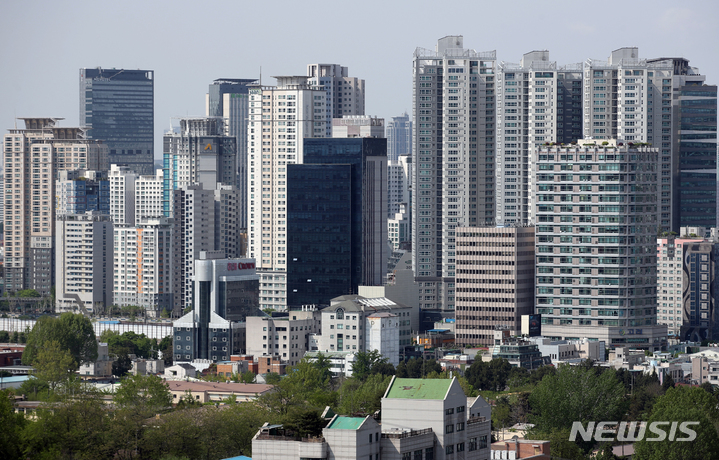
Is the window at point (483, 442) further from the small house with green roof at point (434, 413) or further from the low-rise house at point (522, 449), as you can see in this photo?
the low-rise house at point (522, 449)

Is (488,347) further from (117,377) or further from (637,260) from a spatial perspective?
(117,377)

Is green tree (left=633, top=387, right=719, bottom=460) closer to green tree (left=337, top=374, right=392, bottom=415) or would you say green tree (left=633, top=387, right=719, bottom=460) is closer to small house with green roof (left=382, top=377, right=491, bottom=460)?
small house with green roof (left=382, top=377, right=491, bottom=460)

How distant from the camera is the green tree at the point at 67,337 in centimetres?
17725

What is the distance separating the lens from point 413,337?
19275 cm

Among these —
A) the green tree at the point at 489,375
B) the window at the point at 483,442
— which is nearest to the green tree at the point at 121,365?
the green tree at the point at 489,375

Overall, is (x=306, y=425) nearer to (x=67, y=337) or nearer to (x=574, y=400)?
(x=574, y=400)

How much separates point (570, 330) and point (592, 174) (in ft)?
66.4

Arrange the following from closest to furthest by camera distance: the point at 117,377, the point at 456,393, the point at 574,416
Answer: the point at 456,393, the point at 574,416, the point at 117,377

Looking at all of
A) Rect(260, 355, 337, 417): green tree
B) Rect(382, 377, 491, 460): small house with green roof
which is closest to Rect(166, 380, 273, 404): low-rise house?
Rect(260, 355, 337, 417): green tree

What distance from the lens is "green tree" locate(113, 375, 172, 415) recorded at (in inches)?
4336

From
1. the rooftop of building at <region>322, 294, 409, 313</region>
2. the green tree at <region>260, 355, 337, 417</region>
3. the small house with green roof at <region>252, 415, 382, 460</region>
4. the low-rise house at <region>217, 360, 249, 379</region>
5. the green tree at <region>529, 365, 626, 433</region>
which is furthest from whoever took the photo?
the rooftop of building at <region>322, 294, 409, 313</region>

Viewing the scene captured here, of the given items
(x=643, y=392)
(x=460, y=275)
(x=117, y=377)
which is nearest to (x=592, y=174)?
(x=460, y=275)

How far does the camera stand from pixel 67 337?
178875mm

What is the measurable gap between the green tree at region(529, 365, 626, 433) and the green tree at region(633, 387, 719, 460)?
10.7 metres
